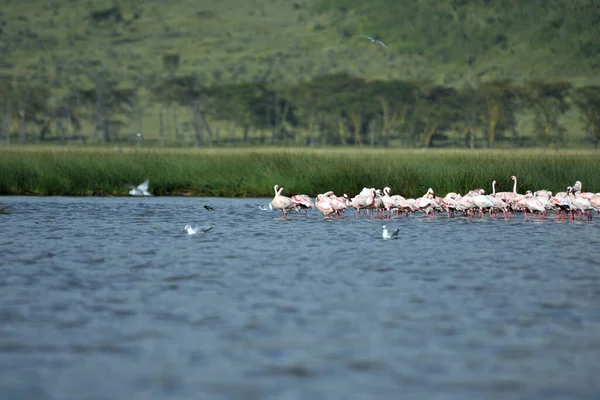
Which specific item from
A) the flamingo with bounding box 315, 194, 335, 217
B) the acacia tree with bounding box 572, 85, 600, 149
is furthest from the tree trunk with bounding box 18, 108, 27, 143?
the flamingo with bounding box 315, 194, 335, 217

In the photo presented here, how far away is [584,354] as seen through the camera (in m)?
9.45

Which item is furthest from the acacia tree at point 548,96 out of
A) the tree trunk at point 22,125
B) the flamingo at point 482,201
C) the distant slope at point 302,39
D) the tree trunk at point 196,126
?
the flamingo at point 482,201

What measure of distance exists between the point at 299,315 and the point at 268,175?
20.8 m

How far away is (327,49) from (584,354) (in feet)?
427

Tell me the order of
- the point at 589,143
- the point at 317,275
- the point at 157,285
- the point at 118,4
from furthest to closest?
1. the point at 118,4
2. the point at 589,143
3. the point at 317,275
4. the point at 157,285

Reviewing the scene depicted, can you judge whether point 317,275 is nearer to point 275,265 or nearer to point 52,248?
point 275,265

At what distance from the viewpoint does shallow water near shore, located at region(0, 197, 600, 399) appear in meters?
8.53

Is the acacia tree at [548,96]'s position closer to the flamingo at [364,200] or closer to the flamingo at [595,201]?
the flamingo at [595,201]

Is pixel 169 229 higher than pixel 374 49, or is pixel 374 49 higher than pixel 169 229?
pixel 374 49

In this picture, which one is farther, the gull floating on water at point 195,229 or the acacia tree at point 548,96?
the acacia tree at point 548,96

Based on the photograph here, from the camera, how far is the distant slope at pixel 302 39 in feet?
409

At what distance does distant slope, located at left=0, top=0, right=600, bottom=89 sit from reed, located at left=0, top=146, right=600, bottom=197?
279 ft

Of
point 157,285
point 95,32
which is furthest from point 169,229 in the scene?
point 95,32

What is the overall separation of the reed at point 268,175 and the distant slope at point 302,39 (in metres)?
85.1
